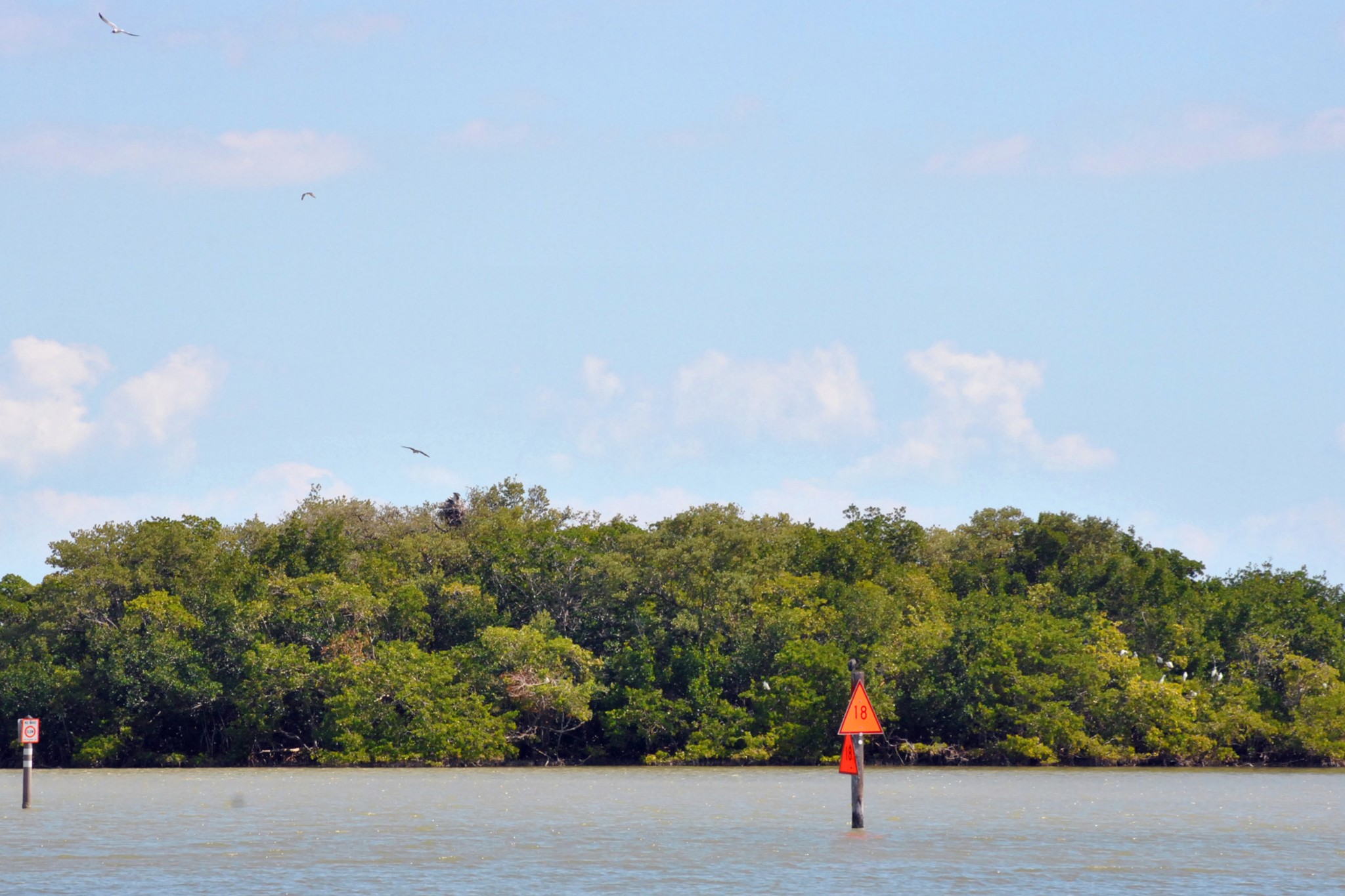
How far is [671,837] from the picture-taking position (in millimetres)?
33438

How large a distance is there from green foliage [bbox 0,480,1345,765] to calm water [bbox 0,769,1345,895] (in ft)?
41.8

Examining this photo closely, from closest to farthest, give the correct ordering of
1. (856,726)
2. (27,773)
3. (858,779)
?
(856,726), (858,779), (27,773)

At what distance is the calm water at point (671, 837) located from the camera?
25.9 m

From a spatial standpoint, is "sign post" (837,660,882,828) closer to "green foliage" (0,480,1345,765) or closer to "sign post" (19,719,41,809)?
"sign post" (19,719,41,809)

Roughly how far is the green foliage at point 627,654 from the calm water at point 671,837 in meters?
12.7

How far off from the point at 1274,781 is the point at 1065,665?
1203cm

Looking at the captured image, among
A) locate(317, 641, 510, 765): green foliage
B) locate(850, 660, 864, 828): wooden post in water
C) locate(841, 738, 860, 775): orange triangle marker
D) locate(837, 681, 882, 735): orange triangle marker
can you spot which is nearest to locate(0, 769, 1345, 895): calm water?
locate(850, 660, 864, 828): wooden post in water

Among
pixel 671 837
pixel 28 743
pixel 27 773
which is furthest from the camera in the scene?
pixel 28 743

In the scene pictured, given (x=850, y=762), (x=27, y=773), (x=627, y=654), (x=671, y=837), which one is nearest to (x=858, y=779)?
(x=850, y=762)

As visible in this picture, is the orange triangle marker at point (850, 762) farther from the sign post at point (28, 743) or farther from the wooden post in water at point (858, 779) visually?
the sign post at point (28, 743)

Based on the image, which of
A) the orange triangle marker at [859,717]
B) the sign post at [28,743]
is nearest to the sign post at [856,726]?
the orange triangle marker at [859,717]

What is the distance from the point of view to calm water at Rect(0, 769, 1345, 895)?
2589 centimetres

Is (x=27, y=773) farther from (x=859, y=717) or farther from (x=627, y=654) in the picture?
(x=627, y=654)

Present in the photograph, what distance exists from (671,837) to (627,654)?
37754 mm
